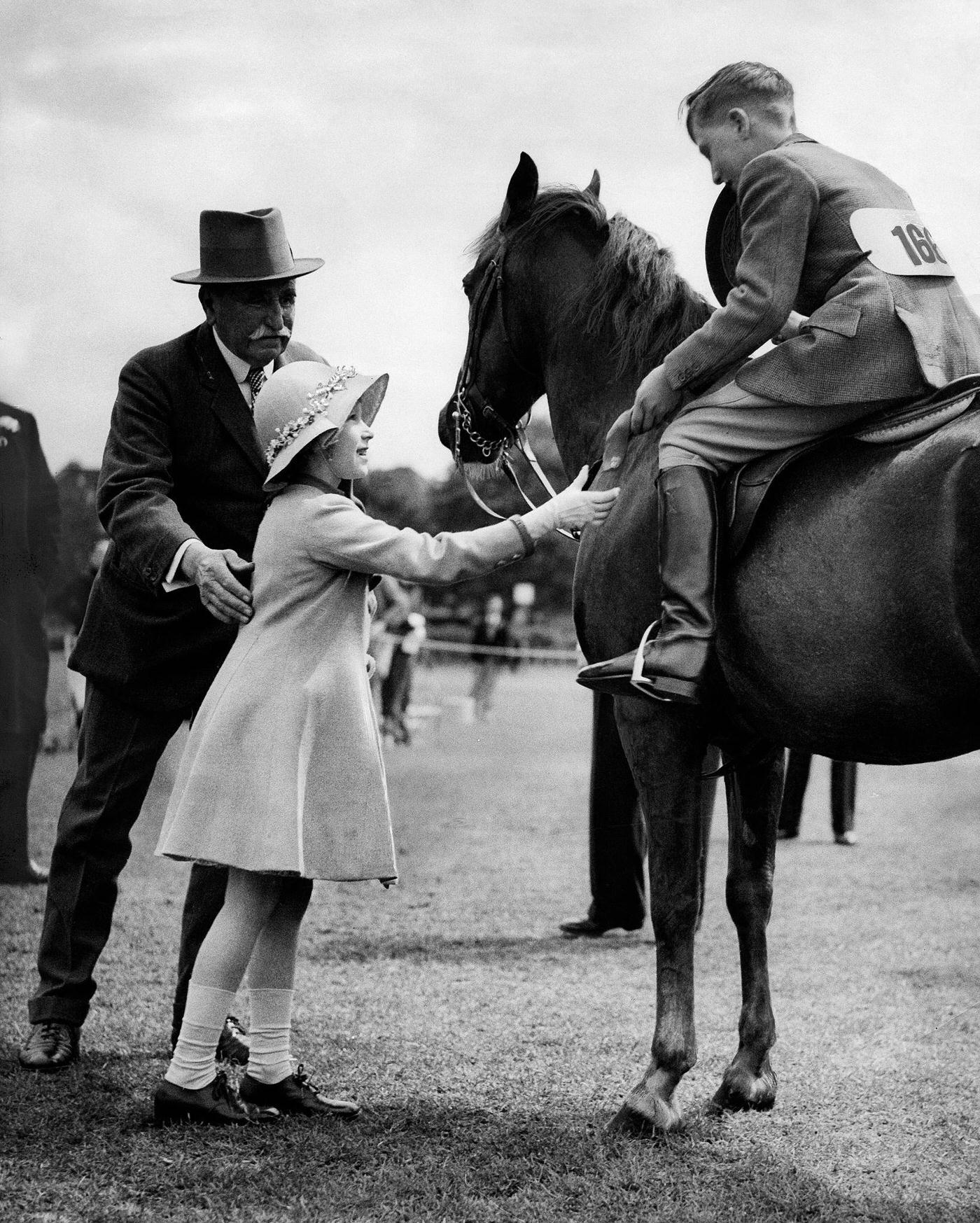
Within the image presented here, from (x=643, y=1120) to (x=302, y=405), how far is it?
215 centimetres

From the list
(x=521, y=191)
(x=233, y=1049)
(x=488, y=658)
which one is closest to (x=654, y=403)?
(x=521, y=191)

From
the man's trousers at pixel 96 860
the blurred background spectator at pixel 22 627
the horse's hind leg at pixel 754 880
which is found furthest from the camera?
the blurred background spectator at pixel 22 627

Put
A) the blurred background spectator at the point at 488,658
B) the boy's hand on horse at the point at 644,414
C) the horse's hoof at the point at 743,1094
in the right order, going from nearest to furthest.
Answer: the boy's hand on horse at the point at 644,414 < the horse's hoof at the point at 743,1094 < the blurred background spectator at the point at 488,658

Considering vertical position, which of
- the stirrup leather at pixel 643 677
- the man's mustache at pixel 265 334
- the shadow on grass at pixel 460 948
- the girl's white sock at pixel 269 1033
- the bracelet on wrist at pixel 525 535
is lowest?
the shadow on grass at pixel 460 948

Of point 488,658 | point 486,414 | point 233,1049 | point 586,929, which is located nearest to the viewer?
point 233,1049

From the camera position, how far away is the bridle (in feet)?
15.2

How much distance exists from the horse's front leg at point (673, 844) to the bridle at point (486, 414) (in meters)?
1.15

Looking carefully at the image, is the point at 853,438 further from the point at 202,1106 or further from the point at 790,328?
the point at 202,1106

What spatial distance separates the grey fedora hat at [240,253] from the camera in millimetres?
4066

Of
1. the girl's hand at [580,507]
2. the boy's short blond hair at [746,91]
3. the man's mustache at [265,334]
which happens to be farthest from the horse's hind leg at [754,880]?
the man's mustache at [265,334]

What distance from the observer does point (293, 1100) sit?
3678 millimetres

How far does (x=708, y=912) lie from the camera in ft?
24.0

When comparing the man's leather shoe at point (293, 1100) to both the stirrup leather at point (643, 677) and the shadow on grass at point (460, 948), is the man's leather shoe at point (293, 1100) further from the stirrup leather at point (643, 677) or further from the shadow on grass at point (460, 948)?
the shadow on grass at point (460, 948)

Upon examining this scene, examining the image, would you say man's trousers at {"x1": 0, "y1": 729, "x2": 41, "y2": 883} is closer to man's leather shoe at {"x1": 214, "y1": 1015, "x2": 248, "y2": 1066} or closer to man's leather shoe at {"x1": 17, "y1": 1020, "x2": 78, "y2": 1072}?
man's leather shoe at {"x1": 17, "y1": 1020, "x2": 78, "y2": 1072}
